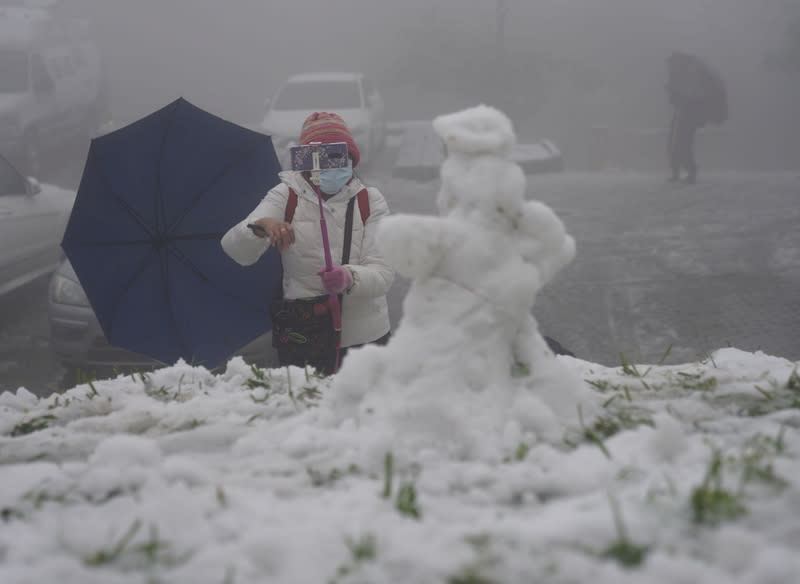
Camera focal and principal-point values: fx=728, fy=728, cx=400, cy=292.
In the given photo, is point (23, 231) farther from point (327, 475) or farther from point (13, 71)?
point (13, 71)

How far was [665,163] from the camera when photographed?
2295 cm

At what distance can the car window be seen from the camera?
24.6 ft

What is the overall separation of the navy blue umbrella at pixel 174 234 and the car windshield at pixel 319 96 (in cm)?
1182

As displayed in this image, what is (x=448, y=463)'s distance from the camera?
187 centimetres

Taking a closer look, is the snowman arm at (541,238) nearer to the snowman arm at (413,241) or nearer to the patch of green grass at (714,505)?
the snowman arm at (413,241)

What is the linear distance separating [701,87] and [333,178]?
11.1 meters

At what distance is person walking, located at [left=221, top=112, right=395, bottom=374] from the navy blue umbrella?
31cm

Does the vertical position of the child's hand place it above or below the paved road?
above

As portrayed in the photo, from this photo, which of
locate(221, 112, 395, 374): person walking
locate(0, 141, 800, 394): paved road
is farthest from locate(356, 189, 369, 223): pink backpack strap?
locate(0, 141, 800, 394): paved road

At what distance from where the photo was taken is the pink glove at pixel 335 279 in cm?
313

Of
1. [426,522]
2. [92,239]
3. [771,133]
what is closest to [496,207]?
[426,522]

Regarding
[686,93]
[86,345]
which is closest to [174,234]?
[86,345]

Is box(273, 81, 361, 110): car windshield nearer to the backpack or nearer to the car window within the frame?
the car window

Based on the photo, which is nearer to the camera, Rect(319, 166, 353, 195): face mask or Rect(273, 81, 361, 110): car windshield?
Rect(319, 166, 353, 195): face mask
